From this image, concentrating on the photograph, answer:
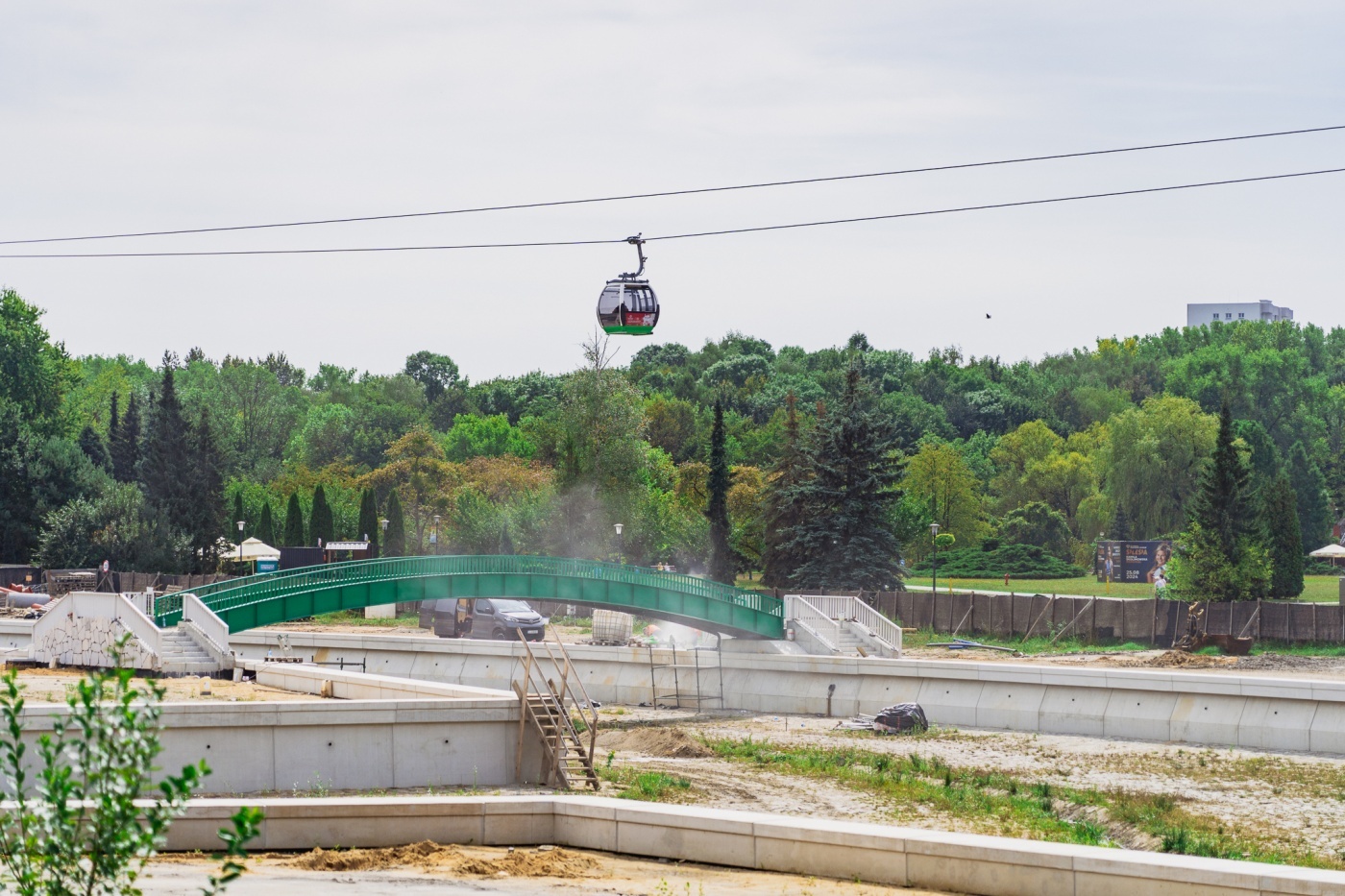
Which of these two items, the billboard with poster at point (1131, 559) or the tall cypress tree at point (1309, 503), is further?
the tall cypress tree at point (1309, 503)

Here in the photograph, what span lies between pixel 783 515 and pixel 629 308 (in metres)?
43.6

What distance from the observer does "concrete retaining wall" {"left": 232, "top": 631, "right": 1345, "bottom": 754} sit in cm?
3303

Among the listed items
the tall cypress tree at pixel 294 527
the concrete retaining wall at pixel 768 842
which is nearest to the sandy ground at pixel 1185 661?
the concrete retaining wall at pixel 768 842

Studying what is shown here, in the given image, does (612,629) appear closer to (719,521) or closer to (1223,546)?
(1223,546)

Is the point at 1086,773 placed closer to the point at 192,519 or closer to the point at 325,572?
the point at 325,572

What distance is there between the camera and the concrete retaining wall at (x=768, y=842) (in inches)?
571

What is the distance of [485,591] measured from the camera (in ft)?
146

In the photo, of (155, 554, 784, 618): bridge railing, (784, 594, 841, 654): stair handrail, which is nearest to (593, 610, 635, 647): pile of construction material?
(155, 554, 784, 618): bridge railing

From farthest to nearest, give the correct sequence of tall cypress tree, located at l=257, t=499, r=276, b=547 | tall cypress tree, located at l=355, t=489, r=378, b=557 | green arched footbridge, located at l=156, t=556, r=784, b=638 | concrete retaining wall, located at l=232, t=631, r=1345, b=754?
1. tall cypress tree, located at l=257, t=499, r=276, b=547
2. tall cypress tree, located at l=355, t=489, r=378, b=557
3. green arched footbridge, located at l=156, t=556, r=784, b=638
4. concrete retaining wall, located at l=232, t=631, r=1345, b=754

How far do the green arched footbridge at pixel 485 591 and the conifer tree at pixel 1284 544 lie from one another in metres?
31.6

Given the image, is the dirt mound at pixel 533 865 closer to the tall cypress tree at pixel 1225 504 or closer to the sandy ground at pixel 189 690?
the sandy ground at pixel 189 690

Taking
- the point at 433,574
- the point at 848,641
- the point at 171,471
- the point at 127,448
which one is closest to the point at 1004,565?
the point at 171,471

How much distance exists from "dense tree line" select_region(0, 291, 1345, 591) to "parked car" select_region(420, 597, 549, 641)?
15602mm

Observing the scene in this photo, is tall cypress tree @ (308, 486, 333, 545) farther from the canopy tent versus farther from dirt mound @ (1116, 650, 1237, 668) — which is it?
dirt mound @ (1116, 650, 1237, 668)
